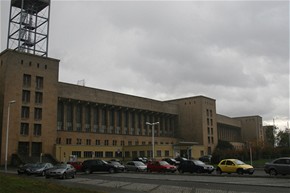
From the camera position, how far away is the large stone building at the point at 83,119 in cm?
6294

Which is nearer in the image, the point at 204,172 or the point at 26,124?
the point at 204,172

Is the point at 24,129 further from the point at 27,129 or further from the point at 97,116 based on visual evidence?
the point at 97,116

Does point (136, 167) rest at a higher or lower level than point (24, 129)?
lower

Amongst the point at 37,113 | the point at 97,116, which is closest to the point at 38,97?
the point at 37,113

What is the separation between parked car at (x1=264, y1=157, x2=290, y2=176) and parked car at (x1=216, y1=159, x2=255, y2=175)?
264cm

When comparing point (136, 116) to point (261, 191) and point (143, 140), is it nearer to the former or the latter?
point (143, 140)

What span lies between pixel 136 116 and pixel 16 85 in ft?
127

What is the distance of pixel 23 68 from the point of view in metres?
64.6

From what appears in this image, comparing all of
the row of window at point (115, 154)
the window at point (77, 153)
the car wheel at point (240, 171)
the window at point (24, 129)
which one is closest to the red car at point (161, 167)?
the car wheel at point (240, 171)

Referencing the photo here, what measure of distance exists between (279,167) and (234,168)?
16.4 ft

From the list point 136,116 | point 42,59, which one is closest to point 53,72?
point 42,59

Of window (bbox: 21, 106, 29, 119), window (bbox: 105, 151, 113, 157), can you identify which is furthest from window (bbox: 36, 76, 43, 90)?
window (bbox: 105, 151, 113, 157)

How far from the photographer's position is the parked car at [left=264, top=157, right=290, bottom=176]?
28.6 m

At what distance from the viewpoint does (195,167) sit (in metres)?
36.3
